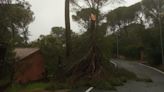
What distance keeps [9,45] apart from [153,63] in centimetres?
3287

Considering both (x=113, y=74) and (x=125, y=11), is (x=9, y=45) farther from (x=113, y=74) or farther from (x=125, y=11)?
(x=125, y=11)

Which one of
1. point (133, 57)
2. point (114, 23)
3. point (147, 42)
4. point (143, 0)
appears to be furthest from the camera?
point (114, 23)

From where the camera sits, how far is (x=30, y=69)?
1081 inches

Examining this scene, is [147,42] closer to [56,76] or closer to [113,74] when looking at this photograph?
[113,74]

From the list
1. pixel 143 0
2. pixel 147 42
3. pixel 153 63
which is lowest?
pixel 153 63

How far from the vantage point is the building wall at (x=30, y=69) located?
24392 millimetres

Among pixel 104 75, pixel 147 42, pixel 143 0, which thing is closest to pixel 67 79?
pixel 104 75

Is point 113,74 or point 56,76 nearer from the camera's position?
point 56,76

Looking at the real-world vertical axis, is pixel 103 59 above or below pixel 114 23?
below

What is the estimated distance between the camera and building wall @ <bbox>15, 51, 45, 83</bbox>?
80.0ft

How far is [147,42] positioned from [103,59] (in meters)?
24.9

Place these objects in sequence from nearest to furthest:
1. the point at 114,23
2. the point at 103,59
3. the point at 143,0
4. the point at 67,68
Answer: the point at 67,68 → the point at 103,59 → the point at 143,0 → the point at 114,23

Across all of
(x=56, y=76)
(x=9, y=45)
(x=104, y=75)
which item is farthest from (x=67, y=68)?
(x=9, y=45)

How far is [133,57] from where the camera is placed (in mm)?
72375
